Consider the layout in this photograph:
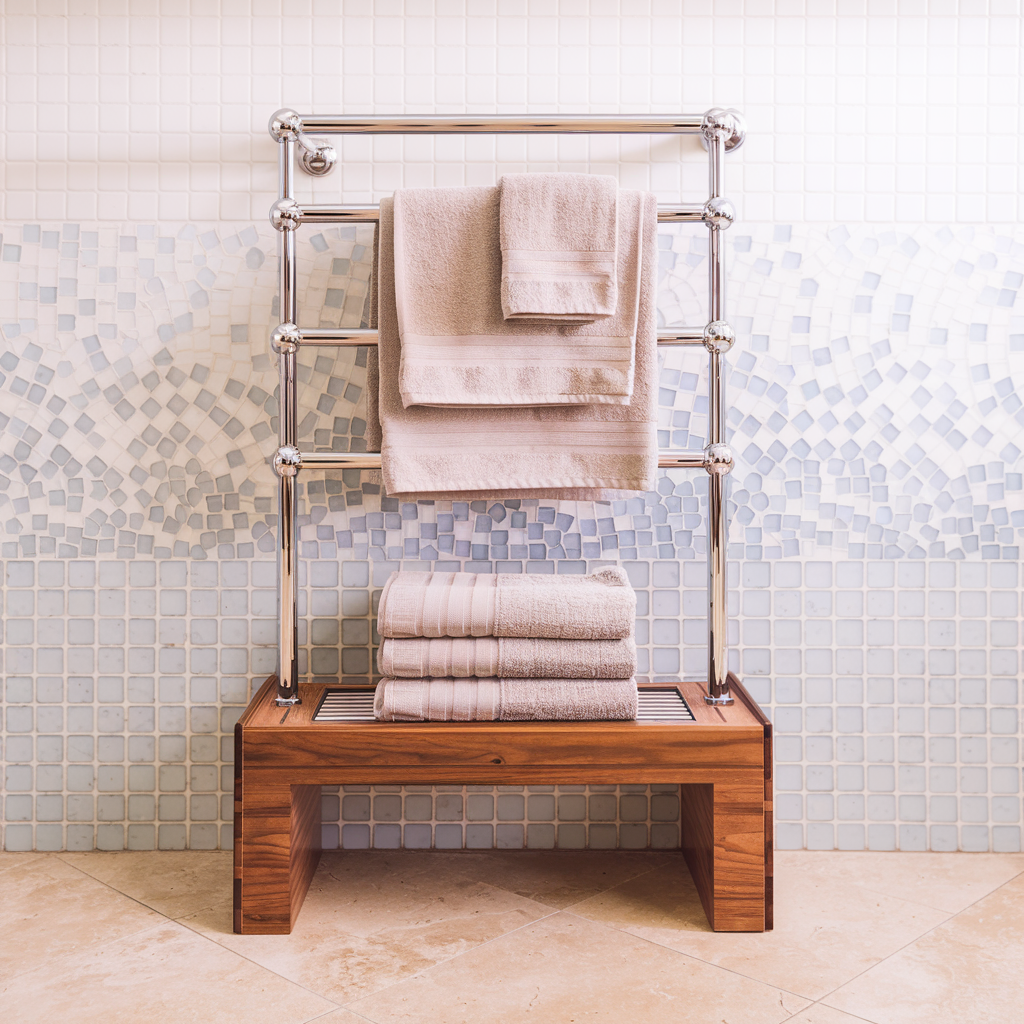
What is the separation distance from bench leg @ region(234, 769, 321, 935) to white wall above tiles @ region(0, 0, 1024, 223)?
0.93 meters

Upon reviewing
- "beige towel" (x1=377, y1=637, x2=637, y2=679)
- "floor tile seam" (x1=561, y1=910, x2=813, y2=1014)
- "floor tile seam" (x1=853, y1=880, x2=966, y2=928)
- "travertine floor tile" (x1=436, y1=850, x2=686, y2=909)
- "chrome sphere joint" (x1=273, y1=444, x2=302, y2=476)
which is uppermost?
"chrome sphere joint" (x1=273, y1=444, x2=302, y2=476)

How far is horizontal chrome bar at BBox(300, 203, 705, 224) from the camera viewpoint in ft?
4.40

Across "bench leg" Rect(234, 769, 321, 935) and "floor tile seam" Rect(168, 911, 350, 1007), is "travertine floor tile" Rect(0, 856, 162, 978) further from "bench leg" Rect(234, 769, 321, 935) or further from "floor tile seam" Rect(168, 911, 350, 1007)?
"bench leg" Rect(234, 769, 321, 935)

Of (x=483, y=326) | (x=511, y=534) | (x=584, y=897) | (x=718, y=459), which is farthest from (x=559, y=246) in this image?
(x=584, y=897)

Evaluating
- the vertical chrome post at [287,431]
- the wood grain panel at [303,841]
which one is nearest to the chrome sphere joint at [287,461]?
the vertical chrome post at [287,431]

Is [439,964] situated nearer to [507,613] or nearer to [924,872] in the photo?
[507,613]

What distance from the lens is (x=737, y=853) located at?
1.28 meters

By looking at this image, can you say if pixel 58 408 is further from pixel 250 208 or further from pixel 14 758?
pixel 14 758

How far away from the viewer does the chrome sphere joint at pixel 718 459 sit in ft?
4.41

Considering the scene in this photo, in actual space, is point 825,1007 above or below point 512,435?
below

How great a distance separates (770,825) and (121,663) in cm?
108

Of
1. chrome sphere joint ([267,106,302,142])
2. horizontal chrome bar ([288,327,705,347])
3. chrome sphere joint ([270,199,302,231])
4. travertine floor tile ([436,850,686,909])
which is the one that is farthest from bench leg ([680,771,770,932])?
chrome sphere joint ([267,106,302,142])

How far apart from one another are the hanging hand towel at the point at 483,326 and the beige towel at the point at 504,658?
0.34m

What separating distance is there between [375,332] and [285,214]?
0.68 ft
